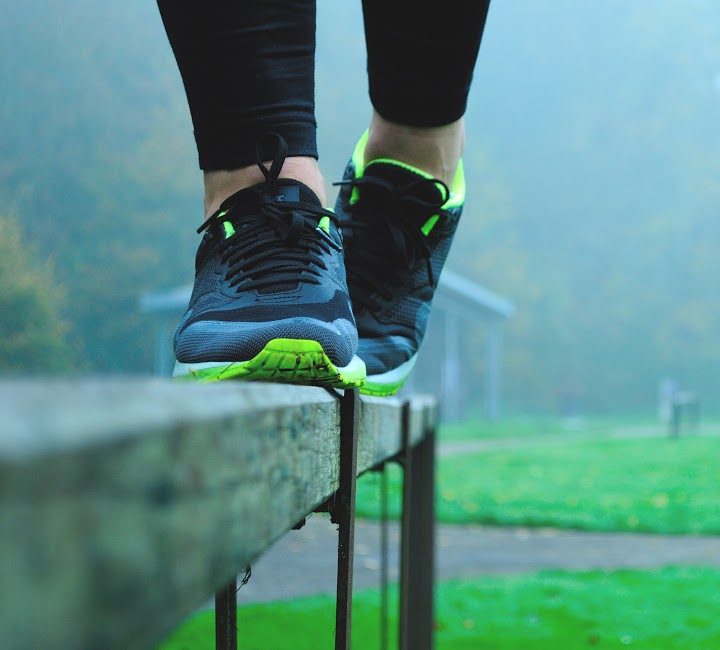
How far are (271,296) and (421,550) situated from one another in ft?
4.66

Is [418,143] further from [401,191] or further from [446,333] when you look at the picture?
[446,333]

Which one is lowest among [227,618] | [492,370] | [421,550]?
[421,550]

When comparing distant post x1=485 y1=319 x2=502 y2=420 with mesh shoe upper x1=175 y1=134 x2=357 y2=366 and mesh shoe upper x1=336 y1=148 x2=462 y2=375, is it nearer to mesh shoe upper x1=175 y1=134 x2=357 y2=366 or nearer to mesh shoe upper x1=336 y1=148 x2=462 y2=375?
mesh shoe upper x1=336 y1=148 x2=462 y2=375

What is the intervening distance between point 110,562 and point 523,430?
685 inches

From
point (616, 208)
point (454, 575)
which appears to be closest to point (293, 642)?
point (454, 575)

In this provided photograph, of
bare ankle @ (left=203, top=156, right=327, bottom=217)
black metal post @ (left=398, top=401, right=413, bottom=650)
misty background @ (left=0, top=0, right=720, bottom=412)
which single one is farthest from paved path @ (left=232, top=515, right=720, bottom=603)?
misty background @ (left=0, top=0, right=720, bottom=412)

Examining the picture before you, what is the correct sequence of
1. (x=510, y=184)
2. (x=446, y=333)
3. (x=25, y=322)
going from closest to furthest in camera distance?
1. (x=25, y=322)
2. (x=446, y=333)
3. (x=510, y=184)

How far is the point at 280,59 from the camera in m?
0.74

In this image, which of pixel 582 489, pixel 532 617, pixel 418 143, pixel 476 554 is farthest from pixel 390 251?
pixel 582 489

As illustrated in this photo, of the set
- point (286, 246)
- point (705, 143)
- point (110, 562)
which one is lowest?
point (110, 562)

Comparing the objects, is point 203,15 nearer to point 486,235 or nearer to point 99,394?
point 99,394

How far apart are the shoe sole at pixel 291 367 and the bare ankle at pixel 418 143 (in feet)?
1.13

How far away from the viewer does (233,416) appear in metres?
0.22

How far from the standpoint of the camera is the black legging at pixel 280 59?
713 mm
